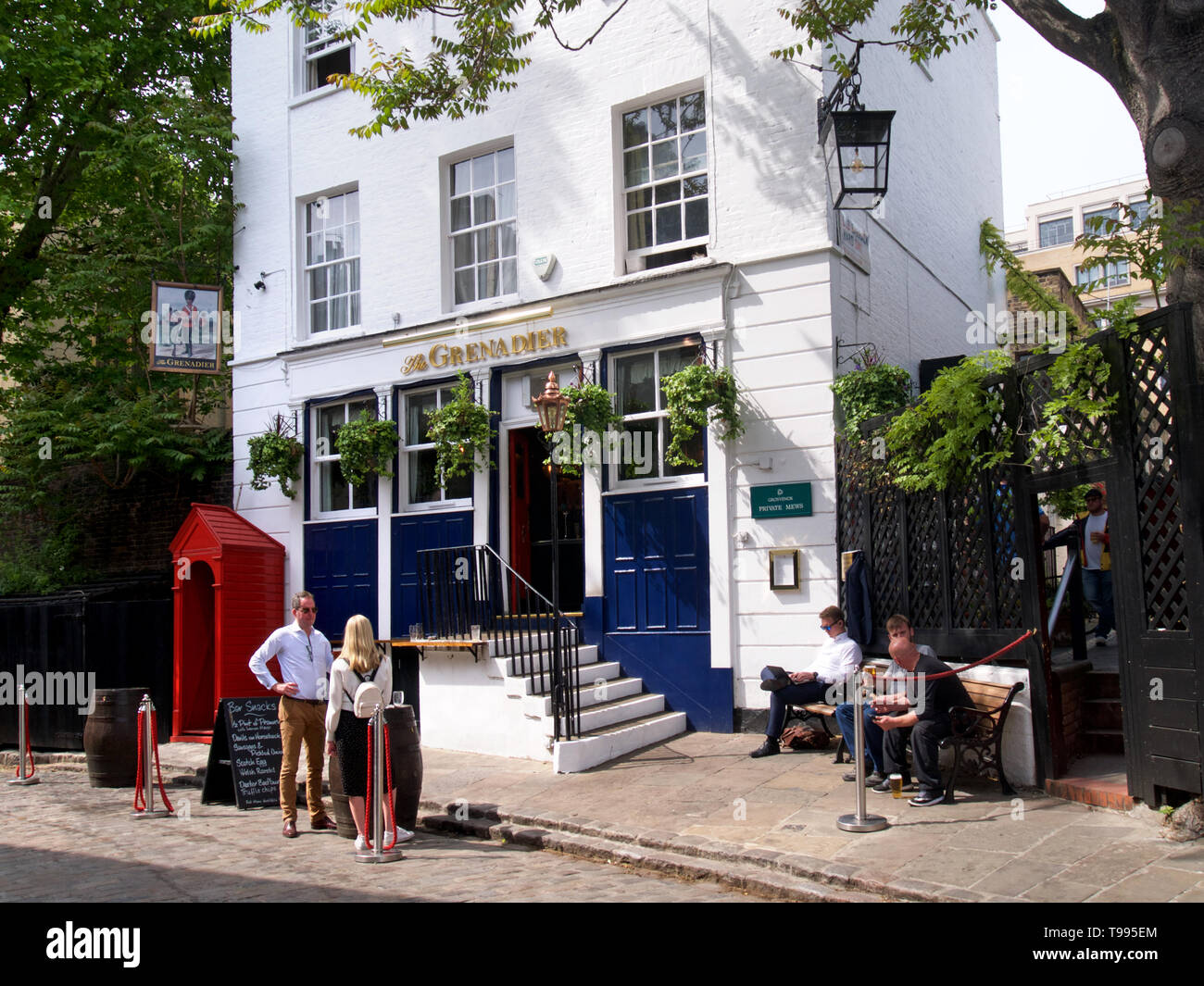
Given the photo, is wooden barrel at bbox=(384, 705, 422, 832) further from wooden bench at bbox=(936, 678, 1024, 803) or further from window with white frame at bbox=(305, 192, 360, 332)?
window with white frame at bbox=(305, 192, 360, 332)

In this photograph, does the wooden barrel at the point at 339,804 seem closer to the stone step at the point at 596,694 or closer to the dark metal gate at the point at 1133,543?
the stone step at the point at 596,694

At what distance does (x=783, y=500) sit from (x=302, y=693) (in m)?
5.05

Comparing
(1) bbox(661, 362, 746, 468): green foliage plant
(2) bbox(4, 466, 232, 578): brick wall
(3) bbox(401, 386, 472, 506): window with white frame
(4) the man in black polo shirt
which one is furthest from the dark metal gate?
(2) bbox(4, 466, 232, 578): brick wall

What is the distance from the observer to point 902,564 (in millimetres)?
9242

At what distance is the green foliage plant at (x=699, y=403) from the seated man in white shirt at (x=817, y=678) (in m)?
2.32

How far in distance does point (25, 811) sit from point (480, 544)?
543cm

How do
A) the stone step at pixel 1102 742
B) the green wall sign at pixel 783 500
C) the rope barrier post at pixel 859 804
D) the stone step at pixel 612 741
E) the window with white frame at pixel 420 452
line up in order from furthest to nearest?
the window with white frame at pixel 420 452, the green wall sign at pixel 783 500, the stone step at pixel 612 741, the stone step at pixel 1102 742, the rope barrier post at pixel 859 804

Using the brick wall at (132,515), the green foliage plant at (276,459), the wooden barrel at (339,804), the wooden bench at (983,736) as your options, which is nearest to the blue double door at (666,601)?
the wooden bench at (983,736)

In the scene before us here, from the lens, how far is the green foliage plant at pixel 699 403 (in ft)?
34.4

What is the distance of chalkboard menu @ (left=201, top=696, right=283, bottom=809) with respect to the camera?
9305 millimetres

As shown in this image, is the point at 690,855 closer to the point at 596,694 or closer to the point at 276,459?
the point at 596,694
